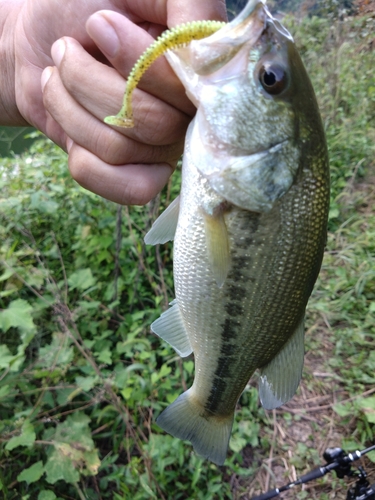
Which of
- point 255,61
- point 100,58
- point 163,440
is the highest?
point 255,61

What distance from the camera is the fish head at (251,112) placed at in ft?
3.23

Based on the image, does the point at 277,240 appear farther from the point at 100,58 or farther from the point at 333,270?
the point at 333,270

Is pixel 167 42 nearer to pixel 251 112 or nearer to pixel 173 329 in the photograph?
pixel 251 112

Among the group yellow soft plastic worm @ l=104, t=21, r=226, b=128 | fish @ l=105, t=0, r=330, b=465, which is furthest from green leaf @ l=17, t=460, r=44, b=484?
yellow soft plastic worm @ l=104, t=21, r=226, b=128

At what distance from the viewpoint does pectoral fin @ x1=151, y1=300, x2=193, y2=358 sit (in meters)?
1.35

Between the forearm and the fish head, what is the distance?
0.91 meters

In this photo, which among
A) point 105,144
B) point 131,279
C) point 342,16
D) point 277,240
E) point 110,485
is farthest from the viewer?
point 342,16

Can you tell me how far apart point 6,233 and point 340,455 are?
285cm

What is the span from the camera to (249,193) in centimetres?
105

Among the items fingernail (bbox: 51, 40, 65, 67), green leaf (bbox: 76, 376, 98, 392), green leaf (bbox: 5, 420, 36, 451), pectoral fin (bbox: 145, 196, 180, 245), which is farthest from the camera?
green leaf (bbox: 76, 376, 98, 392)

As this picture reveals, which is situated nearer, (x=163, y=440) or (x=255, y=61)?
(x=255, y=61)

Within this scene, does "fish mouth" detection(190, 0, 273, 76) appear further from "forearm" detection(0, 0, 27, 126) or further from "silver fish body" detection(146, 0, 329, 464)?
"forearm" detection(0, 0, 27, 126)

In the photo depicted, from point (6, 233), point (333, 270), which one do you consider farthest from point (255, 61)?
point (333, 270)

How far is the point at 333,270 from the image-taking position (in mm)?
3572
